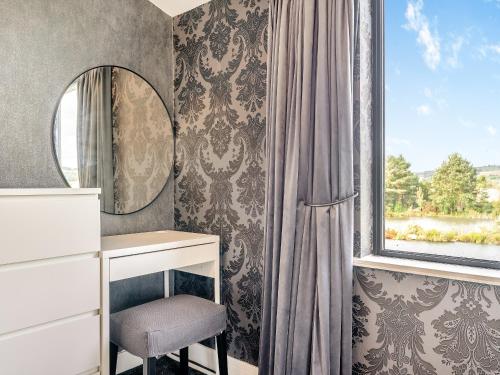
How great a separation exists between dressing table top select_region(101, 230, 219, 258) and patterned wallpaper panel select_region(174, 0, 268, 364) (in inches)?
8.0

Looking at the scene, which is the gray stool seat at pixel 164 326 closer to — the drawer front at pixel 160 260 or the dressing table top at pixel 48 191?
the drawer front at pixel 160 260

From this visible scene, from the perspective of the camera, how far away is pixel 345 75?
1649 mm

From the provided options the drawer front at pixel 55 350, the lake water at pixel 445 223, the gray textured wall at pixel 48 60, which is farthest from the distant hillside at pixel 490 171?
the gray textured wall at pixel 48 60

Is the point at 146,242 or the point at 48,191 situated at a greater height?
the point at 48,191

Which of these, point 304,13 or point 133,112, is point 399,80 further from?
point 133,112

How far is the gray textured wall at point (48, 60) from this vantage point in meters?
1.82

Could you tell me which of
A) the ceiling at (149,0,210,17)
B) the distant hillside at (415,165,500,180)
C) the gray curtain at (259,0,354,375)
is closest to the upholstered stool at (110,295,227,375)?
the gray curtain at (259,0,354,375)

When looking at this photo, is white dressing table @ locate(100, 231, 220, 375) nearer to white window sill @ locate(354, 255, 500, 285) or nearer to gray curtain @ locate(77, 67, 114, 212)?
gray curtain @ locate(77, 67, 114, 212)

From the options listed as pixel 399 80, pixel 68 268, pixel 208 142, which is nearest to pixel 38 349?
pixel 68 268

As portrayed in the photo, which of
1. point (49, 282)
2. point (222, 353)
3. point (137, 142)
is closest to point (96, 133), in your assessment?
point (137, 142)

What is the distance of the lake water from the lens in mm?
1604

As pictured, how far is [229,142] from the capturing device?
225 cm

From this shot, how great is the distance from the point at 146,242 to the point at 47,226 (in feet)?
1.99

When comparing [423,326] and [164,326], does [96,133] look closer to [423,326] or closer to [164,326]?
[164,326]
